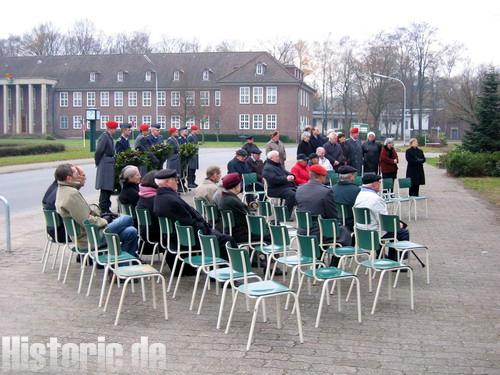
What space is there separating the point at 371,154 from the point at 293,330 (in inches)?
518

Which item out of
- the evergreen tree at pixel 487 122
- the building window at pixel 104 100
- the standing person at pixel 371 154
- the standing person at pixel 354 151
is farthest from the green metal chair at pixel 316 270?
the building window at pixel 104 100

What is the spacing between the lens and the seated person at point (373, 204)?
904cm

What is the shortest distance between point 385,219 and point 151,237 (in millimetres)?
3103

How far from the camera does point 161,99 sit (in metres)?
88.6

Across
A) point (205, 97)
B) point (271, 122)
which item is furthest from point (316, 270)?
point (205, 97)

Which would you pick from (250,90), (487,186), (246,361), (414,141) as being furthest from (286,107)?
(246,361)

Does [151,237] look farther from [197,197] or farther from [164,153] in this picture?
[164,153]

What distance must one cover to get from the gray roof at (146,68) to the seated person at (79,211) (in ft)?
245

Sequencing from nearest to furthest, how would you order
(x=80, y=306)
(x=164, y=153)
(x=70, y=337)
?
1. (x=70, y=337)
2. (x=80, y=306)
3. (x=164, y=153)

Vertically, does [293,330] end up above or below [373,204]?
below

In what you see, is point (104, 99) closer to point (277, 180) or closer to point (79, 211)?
point (277, 180)

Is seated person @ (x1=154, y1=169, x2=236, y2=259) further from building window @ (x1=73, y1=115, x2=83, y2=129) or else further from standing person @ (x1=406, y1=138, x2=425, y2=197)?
building window @ (x1=73, y1=115, x2=83, y2=129)

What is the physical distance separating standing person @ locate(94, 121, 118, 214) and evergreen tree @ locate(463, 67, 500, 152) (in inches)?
894

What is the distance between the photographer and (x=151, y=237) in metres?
9.26
